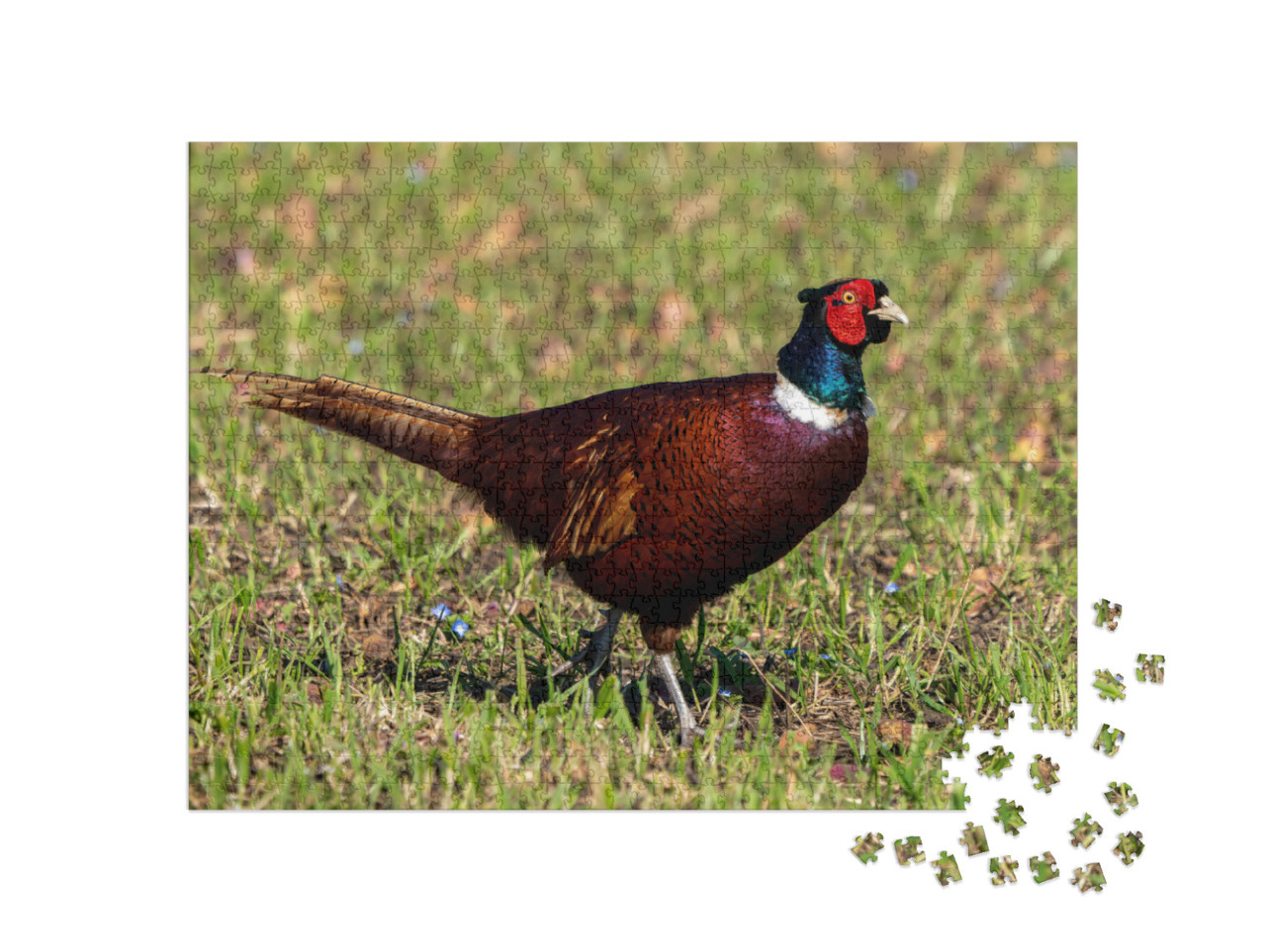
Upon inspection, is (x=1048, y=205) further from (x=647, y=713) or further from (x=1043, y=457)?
(x=647, y=713)

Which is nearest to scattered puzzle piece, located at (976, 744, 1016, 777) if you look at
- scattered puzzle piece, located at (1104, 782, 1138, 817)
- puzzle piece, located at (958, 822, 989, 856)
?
puzzle piece, located at (958, 822, 989, 856)

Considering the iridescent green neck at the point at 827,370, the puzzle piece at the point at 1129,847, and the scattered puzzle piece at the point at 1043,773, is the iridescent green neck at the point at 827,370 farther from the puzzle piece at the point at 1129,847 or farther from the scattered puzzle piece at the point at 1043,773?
the puzzle piece at the point at 1129,847

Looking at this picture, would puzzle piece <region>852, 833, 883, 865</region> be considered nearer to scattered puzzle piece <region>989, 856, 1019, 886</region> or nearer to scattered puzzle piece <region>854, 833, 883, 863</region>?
scattered puzzle piece <region>854, 833, 883, 863</region>

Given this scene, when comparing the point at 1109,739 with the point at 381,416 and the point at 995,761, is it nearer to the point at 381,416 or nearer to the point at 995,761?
the point at 995,761

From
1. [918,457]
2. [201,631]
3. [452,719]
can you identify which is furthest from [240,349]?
[918,457]

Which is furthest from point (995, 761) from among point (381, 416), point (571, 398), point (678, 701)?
point (381, 416)

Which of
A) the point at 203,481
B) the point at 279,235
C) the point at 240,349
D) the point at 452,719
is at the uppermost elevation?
the point at 279,235

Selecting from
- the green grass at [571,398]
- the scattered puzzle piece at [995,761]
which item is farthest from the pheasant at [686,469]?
the scattered puzzle piece at [995,761]
